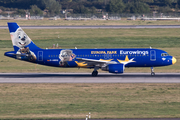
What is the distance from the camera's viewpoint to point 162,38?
8944 centimetres

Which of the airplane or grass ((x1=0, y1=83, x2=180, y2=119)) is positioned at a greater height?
the airplane

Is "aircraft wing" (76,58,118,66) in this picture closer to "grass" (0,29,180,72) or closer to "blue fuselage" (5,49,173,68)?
"blue fuselage" (5,49,173,68)

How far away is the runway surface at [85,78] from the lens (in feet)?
138

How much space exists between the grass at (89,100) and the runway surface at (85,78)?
2892 mm

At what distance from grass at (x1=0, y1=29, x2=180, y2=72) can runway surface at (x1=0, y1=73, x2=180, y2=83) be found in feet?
27.1

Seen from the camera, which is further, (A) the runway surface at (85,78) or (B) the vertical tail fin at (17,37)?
(B) the vertical tail fin at (17,37)

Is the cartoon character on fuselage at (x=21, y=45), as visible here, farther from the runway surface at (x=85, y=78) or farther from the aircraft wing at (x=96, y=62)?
the aircraft wing at (x=96, y=62)

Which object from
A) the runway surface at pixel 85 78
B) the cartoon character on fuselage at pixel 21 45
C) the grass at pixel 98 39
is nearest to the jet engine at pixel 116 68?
the runway surface at pixel 85 78

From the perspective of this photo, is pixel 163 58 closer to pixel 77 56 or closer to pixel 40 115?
pixel 77 56

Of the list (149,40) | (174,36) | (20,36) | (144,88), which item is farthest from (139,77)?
(174,36)

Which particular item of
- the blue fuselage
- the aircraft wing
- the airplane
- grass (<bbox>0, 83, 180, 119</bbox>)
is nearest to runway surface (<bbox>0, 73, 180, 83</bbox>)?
the airplane

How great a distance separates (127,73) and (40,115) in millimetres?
25528

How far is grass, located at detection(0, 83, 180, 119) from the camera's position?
1018 inches

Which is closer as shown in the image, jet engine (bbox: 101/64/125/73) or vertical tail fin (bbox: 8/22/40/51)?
jet engine (bbox: 101/64/125/73)
